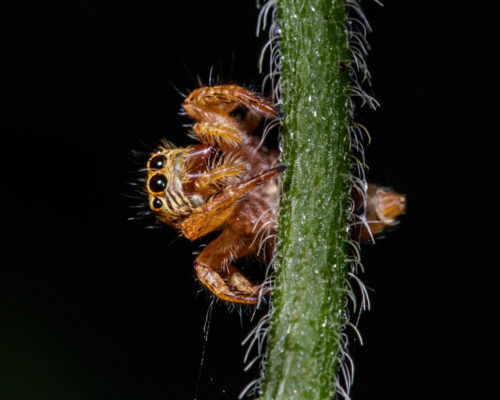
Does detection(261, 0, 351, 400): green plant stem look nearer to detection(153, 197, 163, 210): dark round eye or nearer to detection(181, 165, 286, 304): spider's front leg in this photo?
detection(181, 165, 286, 304): spider's front leg

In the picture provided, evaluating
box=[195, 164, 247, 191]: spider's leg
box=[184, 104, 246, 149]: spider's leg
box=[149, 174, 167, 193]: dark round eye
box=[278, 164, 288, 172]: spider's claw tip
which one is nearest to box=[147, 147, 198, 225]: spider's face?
box=[149, 174, 167, 193]: dark round eye

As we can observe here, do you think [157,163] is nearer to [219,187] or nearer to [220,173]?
[219,187]

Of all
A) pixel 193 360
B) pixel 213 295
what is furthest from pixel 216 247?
pixel 193 360

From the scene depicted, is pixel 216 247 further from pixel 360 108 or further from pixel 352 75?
pixel 352 75

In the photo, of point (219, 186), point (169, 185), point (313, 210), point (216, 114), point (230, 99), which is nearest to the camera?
point (313, 210)

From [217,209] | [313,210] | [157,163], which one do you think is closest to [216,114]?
[157,163]

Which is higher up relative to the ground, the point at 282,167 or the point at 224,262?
the point at 282,167

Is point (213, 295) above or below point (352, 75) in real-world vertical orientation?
below
